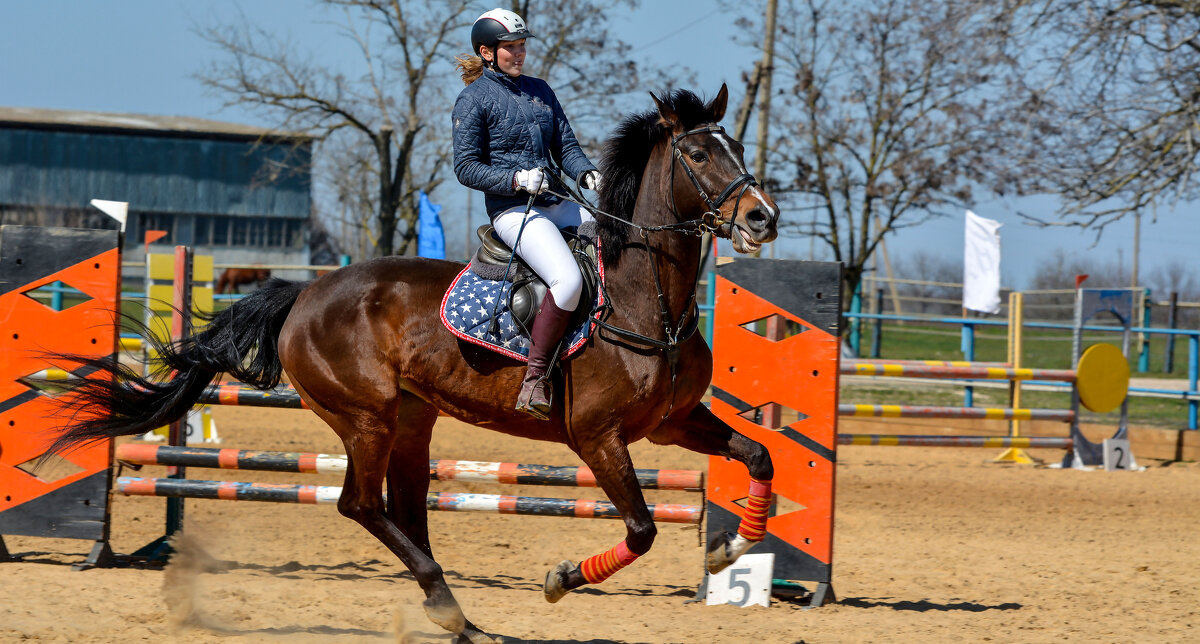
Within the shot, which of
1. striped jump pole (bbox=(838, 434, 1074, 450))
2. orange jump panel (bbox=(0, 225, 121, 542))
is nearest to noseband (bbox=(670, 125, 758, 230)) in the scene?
orange jump panel (bbox=(0, 225, 121, 542))

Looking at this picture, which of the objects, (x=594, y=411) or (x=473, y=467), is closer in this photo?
(x=594, y=411)

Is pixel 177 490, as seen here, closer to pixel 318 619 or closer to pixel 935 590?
pixel 318 619

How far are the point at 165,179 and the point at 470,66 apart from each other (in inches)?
1726

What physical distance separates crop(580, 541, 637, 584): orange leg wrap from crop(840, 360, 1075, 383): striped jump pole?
442 centimetres

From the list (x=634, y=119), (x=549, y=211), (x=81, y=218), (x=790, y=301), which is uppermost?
(x=81, y=218)

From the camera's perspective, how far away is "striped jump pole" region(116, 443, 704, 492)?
5.12m

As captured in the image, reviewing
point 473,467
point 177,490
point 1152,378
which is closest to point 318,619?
point 473,467

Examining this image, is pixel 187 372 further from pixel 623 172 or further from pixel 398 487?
pixel 623 172

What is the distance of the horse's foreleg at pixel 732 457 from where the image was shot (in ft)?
13.7

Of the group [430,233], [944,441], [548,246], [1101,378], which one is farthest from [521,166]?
[430,233]

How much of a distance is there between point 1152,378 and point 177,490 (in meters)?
17.5

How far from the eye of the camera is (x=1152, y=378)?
1805cm

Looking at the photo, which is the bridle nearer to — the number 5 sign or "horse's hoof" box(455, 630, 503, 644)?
"horse's hoof" box(455, 630, 503, 644)

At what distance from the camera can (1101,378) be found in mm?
9992
